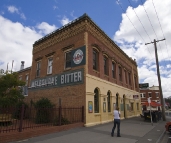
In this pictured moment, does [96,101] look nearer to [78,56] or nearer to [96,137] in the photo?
[78,56]

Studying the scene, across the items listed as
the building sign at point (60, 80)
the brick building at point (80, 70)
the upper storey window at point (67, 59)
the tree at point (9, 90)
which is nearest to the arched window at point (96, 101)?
the brick building at point (80, 70)

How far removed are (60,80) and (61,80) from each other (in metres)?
0.16

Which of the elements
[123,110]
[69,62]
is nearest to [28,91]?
[69,62]

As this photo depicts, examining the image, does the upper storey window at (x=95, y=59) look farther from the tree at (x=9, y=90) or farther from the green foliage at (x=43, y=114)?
the tree at (x=9, y=90)

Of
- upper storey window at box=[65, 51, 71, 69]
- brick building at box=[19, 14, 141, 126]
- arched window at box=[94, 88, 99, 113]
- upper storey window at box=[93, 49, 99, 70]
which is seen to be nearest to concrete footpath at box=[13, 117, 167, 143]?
brick building at box=[19, 14, 141, 126]

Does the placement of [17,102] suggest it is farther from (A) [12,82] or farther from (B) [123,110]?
(B) [123,110]

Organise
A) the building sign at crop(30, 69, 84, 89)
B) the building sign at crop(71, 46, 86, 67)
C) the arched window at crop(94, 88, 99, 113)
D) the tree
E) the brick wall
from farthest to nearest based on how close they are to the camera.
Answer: the tree, the brick wall, the arched window at crop(94, 88, 99, 113), the building sign at crop(71, 46, 86, 67), the building sign at crop(30, 69, 84, 89)

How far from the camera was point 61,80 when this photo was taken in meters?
14.7

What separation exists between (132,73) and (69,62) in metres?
14.9

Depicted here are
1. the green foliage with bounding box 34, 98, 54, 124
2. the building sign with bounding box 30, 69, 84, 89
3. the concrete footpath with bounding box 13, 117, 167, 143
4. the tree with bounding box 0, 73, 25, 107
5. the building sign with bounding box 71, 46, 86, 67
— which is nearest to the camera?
the concrete footpath with bounding box 13, 117, 167, 143

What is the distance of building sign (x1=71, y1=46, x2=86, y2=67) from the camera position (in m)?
13.5

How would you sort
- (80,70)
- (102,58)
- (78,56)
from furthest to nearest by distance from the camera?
(102,58) → (78,56) → (80,70)

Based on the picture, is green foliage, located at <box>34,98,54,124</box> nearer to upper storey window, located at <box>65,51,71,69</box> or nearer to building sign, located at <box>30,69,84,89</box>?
building sign, located at <box>30,69,84,89</box>

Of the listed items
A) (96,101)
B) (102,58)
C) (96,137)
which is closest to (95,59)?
(102,58)
